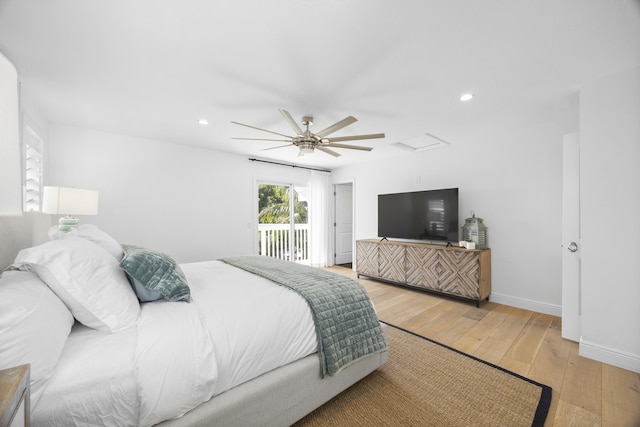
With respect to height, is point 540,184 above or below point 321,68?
below

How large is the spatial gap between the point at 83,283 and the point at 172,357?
22.2 inches

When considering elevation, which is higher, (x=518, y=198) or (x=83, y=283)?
(x=518, y=198)

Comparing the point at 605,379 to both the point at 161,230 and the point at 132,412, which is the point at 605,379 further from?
the point at 161,230

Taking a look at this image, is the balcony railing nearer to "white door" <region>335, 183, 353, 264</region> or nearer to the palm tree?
the palm tree

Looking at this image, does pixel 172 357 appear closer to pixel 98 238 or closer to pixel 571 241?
pixel 98 238

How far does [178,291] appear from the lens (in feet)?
4.97

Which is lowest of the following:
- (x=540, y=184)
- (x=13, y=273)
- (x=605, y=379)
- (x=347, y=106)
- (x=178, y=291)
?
(x=605, y=379)

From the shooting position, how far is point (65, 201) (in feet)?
8.18

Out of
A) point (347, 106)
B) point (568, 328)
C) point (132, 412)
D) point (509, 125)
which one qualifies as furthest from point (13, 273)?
point (509, 125)

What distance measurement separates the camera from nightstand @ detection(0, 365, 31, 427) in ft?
1.71

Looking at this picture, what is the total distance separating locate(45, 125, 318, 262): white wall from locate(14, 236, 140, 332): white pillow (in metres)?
2.78

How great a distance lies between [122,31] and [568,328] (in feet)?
14.7

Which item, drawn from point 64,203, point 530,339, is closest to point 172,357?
point 64,203

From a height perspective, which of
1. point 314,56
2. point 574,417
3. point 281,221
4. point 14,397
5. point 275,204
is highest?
point 314,56
